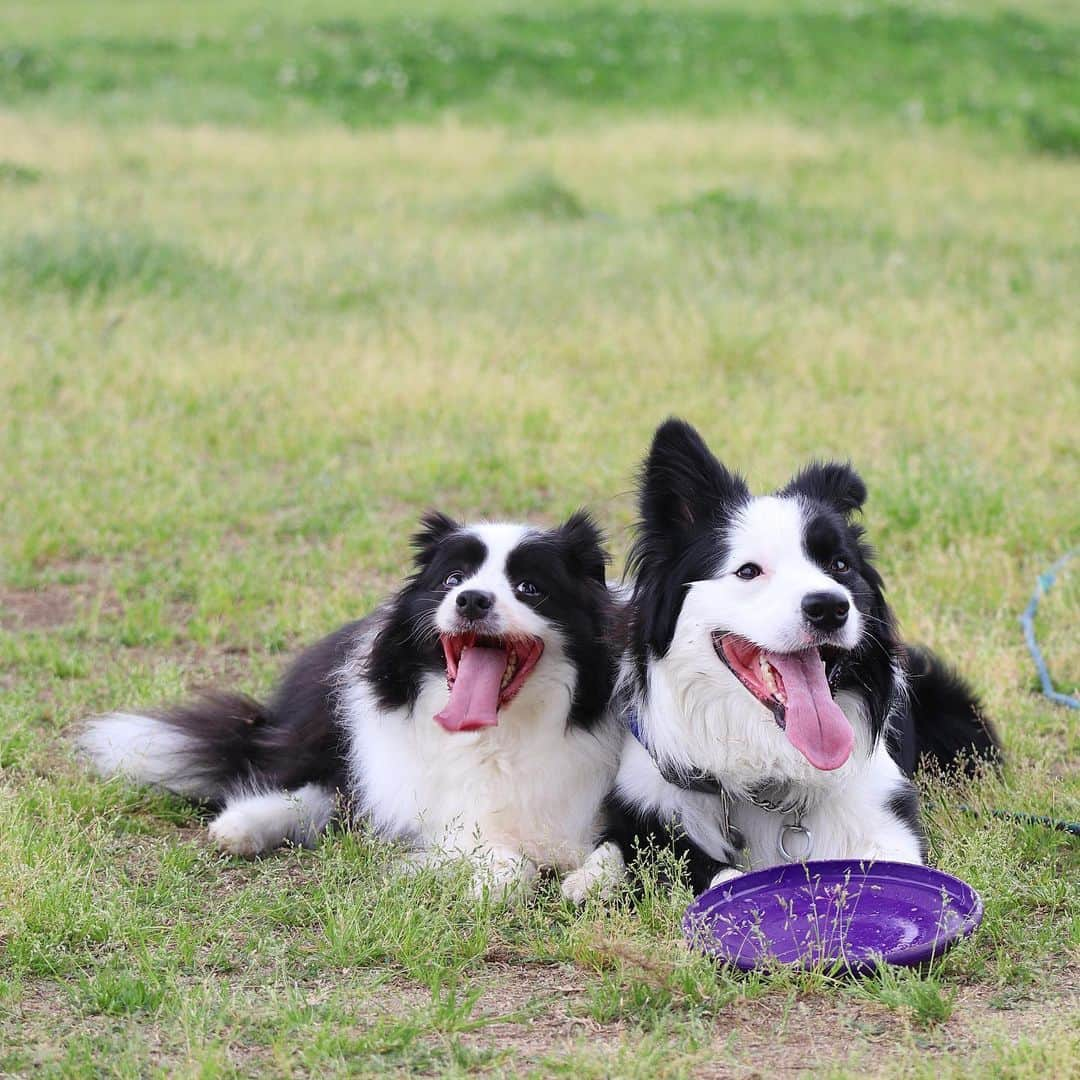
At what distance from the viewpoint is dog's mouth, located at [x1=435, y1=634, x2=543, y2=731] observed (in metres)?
4.28

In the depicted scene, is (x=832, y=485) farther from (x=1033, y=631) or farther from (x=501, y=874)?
(x=1033, y=631)

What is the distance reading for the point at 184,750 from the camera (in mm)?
5000

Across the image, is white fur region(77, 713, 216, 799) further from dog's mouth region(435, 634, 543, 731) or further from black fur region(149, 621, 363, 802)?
dog's mouth region(435, 634, 543, 731)

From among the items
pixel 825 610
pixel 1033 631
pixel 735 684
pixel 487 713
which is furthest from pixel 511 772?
pixel 1033 631

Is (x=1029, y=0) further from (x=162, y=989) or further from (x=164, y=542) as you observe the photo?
(x=162, y=989)

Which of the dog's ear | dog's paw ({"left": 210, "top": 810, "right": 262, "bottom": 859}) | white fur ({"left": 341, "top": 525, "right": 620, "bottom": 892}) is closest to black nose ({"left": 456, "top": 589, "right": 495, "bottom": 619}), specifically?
white fur ({"left": 341, "top": 525, "right": 620, "bottom": 892})

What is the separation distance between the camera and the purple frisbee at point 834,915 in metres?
3.58

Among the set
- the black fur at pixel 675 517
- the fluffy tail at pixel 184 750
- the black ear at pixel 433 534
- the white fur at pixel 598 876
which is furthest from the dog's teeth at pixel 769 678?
→ the fluffy tail at pixel 184 750

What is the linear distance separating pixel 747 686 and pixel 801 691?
14cm

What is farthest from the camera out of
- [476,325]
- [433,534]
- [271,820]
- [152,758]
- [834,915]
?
[476,325]

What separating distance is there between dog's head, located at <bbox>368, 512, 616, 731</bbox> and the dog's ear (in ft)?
1.44

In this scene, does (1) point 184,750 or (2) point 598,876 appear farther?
(1) point 184,750

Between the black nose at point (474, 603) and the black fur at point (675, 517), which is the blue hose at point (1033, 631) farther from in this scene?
the black nose at point (474, 603)

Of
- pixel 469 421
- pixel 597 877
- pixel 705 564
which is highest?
pixel 705 564
